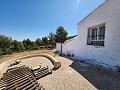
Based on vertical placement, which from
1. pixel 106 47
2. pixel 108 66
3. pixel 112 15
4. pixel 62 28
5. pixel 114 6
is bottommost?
pixel 108 66

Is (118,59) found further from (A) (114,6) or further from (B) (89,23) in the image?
(B) (89,23)

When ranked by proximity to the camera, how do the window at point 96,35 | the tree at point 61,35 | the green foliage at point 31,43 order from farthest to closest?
1. the tree at point 61,35
2. the green foliage at point 31,43
3. the window at point 96,35

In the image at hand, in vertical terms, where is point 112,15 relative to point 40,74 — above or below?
above

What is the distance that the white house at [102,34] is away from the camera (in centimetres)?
618

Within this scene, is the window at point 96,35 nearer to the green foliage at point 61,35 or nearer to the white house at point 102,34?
the white house at point 102,34

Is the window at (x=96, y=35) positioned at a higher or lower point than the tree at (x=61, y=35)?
lower

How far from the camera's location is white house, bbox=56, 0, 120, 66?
20.3 feet

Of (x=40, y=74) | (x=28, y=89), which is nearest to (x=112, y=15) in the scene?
(x=40, y=74)

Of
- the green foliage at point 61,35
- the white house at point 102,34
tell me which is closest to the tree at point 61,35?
the green foliage at point 61,35

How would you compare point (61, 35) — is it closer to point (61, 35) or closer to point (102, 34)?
point (61, 35)

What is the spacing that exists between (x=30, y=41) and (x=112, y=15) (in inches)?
1316

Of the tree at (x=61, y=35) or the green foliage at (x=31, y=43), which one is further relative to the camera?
the tree at (x=61, y=35)

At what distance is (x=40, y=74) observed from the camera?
18.9ft

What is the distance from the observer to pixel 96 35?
332 inches
